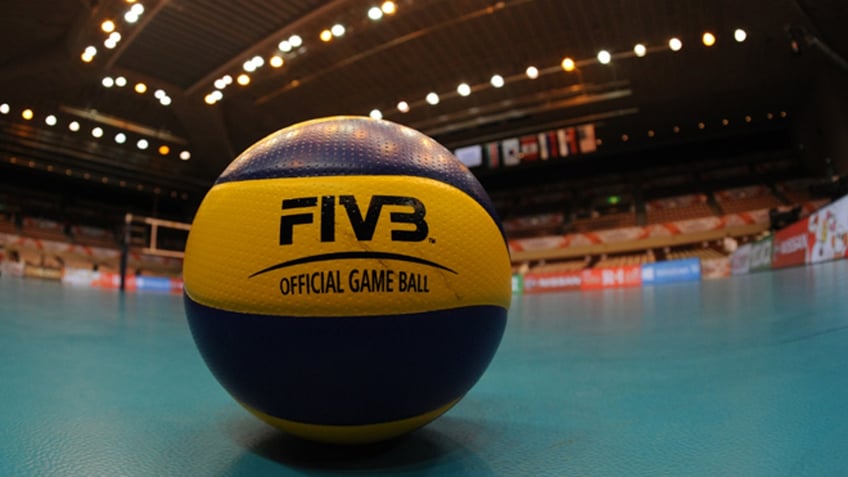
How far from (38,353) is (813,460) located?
10.1 ft

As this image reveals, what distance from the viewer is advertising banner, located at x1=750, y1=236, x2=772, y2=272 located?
13273mm

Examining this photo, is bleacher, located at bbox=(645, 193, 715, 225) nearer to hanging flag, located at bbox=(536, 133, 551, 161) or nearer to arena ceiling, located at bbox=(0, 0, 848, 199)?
arena ceiling, located at bbox=(0, 0, 848, 199)

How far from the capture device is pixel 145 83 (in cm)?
1611

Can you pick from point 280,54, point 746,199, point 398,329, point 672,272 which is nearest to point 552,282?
point 672,272

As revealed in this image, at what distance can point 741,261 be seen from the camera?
51.1 feet

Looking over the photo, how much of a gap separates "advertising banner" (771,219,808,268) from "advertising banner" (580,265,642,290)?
440 centimetres

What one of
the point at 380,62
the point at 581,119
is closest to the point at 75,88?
the point at 380,62

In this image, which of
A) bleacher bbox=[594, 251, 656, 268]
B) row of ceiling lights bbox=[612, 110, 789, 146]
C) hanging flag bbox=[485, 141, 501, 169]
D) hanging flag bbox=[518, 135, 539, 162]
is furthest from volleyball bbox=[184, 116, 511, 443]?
bleacher bbox=[594, 251, 656, 268]

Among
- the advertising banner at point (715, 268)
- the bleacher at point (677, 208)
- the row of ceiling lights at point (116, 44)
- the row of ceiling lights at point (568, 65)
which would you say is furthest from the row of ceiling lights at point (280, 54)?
the bleacher at point (677, 208)

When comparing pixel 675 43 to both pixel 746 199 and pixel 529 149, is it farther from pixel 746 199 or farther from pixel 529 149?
pixel 746 199

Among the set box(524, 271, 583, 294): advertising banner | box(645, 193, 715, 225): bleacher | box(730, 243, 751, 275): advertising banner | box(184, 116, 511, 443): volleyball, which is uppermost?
box(645, 193, 715, 225): bleacher

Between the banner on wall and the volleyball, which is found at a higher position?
the banner on wall

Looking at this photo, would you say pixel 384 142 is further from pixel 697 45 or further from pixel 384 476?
pixel 697 45

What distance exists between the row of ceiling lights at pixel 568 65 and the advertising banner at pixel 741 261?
6209mm
